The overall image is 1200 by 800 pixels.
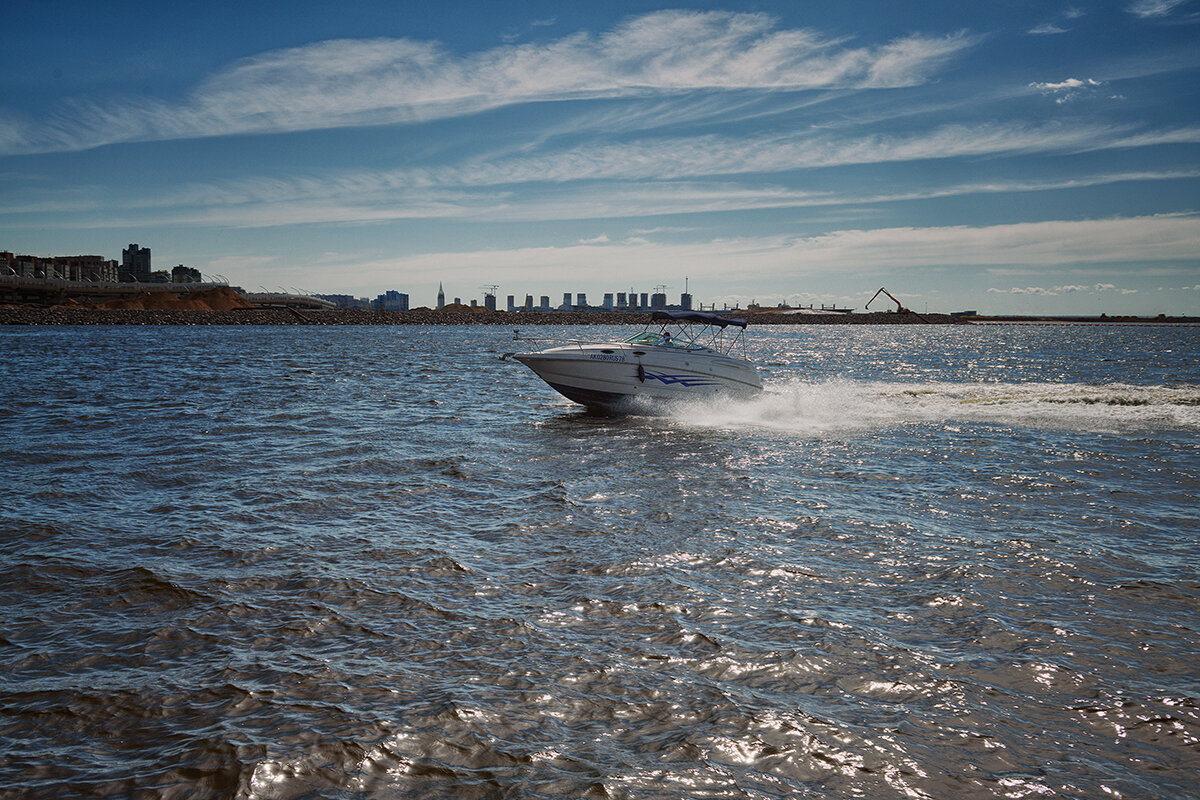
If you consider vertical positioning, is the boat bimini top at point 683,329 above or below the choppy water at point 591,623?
above

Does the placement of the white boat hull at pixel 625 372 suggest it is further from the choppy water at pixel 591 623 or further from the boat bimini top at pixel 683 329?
the choppy water at pixel 591 623

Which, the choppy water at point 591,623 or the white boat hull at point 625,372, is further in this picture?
the white boat hull at point 625,372

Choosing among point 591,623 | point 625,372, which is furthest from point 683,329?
point 591,623

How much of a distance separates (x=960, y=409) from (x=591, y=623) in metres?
23.5

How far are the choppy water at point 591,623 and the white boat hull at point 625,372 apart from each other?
588 cm

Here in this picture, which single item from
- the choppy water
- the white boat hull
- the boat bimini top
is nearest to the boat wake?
the white boat hull

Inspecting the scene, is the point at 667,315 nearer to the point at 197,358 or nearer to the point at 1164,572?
the point at 1164,572

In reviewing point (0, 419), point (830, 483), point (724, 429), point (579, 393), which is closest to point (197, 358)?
point (0, 419)

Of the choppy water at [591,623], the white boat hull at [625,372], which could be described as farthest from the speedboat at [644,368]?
the choppy water at [591,623]

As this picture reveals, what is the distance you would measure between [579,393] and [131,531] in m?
14.3

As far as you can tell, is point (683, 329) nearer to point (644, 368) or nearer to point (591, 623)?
point (644, 368)

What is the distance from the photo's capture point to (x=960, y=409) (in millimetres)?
26688

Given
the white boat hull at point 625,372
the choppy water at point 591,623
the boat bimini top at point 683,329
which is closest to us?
the choppy water at point 591,623

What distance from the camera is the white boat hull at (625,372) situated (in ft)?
73.4
